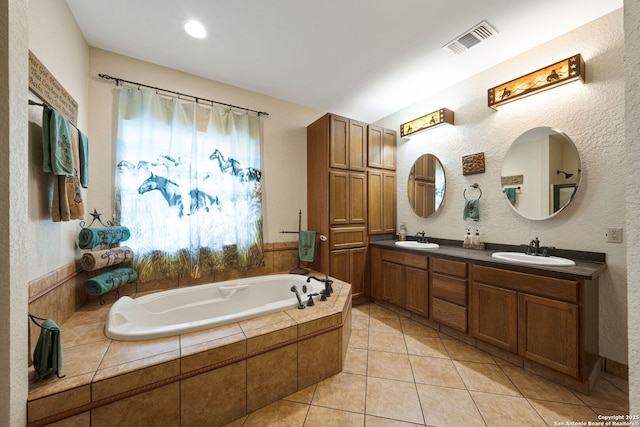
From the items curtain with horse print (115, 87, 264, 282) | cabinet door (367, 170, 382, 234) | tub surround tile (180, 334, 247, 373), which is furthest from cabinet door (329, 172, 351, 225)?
tub surround tile (180, 334, 247, 373)

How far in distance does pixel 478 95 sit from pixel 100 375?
3.78m

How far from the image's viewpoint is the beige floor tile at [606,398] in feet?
4.87

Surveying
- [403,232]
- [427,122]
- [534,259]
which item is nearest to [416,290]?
[403,232]

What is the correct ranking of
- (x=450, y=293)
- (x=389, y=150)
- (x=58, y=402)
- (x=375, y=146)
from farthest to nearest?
(x=389, y=150), (x=375, y=146), (x=450, y=293), (x=58, y=402)

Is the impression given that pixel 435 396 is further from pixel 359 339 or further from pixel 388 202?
pixel 388 202

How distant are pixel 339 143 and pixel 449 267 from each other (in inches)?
74.2

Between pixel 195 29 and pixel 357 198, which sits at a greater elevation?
pixel 195 29

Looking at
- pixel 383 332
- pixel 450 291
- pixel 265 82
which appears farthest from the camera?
pixel 265 82

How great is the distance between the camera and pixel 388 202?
11.3 feet

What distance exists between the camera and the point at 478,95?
2572 millimetres

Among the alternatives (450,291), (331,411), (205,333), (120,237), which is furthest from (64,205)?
(450,291)

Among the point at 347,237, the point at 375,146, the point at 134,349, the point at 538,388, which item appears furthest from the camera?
the point at 375,146

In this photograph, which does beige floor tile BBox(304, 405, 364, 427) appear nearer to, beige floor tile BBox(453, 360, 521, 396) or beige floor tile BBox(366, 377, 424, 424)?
beige floor tile BBox(366, 377, 424, 424)

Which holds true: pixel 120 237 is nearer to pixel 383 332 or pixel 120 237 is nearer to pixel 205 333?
pixel 205 333
